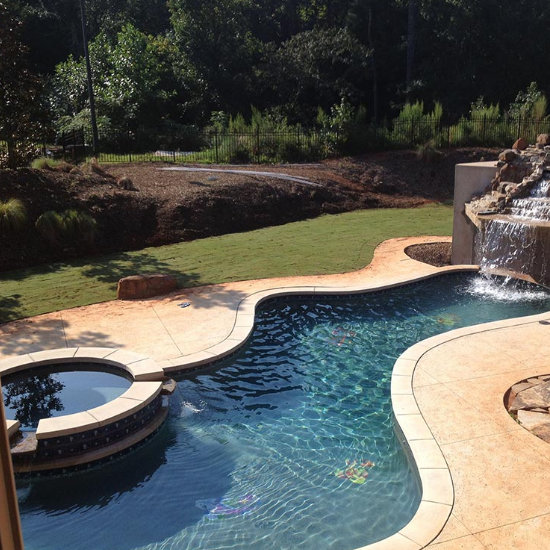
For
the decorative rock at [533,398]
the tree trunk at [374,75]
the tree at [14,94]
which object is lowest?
the decorative rock at [533,398]

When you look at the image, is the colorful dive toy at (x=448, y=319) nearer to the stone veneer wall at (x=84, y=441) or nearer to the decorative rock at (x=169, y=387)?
the decorative rock at (x=169, y=387)

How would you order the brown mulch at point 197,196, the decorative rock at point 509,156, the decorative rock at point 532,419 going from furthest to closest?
the brown mulch at point 197,196, the decorative rock at point 509,156, the decorative rock at point 532,419

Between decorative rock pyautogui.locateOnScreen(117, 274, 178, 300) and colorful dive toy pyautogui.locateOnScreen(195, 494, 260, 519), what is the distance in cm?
560

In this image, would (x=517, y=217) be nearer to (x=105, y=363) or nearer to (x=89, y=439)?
(x=105, y=363)

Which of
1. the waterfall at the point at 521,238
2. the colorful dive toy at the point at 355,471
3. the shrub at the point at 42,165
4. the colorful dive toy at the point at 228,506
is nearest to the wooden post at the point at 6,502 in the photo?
the colorful dive toy at the point at 228,506

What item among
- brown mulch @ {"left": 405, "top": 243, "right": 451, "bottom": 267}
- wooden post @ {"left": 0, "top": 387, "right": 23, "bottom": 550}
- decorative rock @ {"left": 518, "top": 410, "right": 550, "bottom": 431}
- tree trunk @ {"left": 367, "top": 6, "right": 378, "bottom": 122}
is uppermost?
tree trunk @ {"left": 367, "top": 6, "right": 378, "bottom": 122}

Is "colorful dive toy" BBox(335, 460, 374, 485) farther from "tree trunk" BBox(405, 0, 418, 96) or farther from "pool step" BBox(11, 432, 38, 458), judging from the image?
"tree trunk" BBox(405, 0, 418, 96)

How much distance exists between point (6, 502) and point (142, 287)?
938 cm

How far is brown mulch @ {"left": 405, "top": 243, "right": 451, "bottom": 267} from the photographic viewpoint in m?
12.8

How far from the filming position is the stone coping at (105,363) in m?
5.83

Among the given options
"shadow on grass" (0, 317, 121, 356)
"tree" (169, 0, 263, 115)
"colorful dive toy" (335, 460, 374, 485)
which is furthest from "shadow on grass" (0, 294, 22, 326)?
"tree" (169, 0, 263, 115)

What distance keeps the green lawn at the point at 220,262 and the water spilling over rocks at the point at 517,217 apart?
2.48 m

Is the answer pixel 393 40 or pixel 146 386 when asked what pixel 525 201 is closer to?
pixel 146 386

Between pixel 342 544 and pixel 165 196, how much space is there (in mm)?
12507
